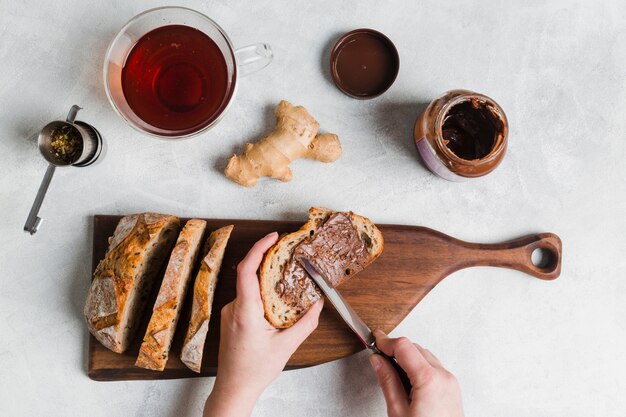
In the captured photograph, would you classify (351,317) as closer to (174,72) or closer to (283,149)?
(283,149)

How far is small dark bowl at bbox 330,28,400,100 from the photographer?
1738mm

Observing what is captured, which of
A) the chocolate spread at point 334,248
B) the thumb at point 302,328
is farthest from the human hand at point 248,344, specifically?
the chocolate spread at point 334,248

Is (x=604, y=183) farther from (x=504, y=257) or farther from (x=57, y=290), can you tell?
(x=57, y=290)

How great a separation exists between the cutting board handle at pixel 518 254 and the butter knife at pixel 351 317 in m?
0.39

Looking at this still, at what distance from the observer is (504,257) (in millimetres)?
1819

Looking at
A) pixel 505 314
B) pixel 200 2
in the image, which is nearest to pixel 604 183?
pixel 505 314

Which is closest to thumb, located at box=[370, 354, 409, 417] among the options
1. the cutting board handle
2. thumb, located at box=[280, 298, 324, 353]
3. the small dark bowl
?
thumb, located at box=[280, 298, 324, 353]

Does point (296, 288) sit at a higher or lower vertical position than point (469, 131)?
lower

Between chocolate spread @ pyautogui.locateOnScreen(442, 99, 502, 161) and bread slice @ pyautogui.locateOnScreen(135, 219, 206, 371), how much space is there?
854mm

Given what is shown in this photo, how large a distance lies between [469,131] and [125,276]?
1.13 metres

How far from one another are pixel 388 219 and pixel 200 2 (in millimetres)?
952

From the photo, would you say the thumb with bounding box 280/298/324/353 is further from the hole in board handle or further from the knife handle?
the hole in board handle

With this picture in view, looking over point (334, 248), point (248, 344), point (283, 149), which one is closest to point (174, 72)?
point (283, 149)

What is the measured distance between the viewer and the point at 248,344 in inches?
60.8
